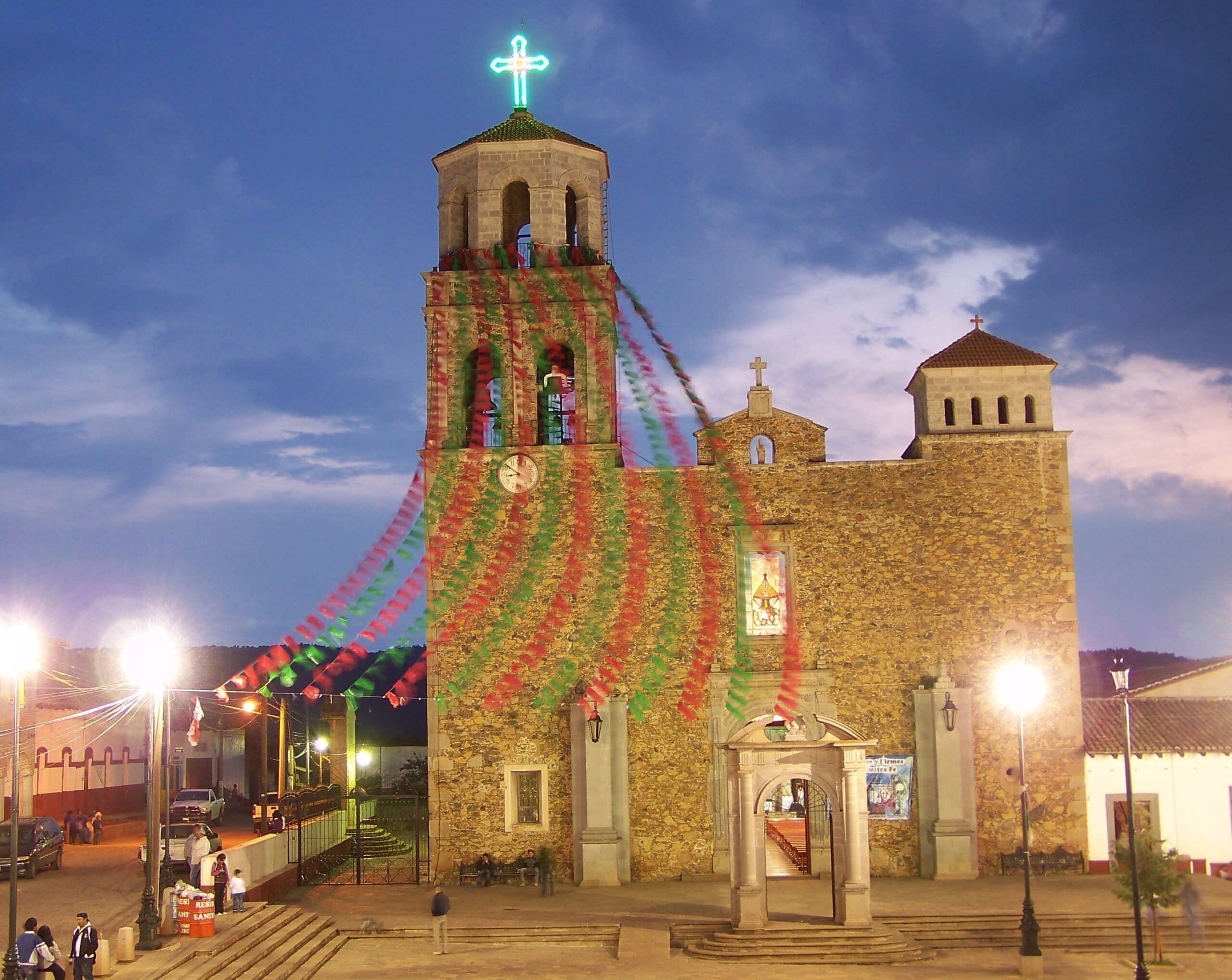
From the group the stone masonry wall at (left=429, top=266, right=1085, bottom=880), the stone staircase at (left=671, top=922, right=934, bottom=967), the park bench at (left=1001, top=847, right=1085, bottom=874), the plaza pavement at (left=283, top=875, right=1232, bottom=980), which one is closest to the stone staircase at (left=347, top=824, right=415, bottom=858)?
the plaza pavement at (left=283, top=875, right=1232, bottom=980)

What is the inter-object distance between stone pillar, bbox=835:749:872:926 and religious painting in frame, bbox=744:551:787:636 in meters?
4.76

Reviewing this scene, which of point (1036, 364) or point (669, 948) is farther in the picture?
point (1036, 364)

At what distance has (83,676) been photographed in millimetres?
44000

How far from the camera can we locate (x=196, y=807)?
33.9 metres

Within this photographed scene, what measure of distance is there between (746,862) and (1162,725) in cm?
1117

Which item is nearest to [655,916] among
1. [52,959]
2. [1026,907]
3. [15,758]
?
[1026,907]

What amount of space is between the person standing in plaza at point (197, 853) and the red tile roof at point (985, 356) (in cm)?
1644

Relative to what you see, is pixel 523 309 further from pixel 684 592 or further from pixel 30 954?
pixel 30 954

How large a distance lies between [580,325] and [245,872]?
40.5 feet

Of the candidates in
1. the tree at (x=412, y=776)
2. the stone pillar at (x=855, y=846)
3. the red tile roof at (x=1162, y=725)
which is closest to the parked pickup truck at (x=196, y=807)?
the tree at (x=412, y=776)

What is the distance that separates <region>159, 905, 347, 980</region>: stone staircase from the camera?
56.4 ft

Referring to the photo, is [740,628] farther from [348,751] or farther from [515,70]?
[348,751]

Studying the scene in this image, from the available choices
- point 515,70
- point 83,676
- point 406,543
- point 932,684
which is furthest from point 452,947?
point 83,676

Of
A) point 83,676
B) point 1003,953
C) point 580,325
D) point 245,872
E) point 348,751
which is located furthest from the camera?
point 83,676
